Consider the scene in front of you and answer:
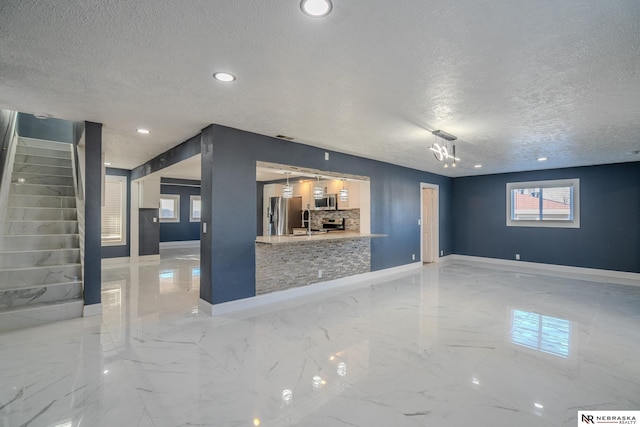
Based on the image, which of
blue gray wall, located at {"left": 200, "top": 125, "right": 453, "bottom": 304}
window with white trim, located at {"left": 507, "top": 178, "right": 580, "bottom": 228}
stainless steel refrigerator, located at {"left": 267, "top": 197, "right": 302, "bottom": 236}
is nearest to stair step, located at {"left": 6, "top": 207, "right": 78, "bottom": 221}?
blue gray wall, located at {"left": 200, "top": 125, "right": 453, "bottom": 304}

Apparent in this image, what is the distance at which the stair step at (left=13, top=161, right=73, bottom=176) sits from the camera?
542 centimetres

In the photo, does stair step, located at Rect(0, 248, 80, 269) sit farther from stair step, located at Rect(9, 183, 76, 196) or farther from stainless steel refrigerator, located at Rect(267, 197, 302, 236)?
stainless steel refrigerator, located at Rect(267, 197, 302, 236)

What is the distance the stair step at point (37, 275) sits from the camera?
12.5ft

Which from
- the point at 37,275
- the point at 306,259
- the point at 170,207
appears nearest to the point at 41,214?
the point at 37,275

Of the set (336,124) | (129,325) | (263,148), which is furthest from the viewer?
(263,148)

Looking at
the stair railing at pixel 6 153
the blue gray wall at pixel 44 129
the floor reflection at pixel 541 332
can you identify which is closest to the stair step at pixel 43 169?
the stair railing at pixel 6 153

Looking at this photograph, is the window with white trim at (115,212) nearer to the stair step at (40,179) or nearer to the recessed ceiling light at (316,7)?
the stair step at (40,179)

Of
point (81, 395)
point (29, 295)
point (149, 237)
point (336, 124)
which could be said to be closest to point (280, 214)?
point (149, 237)

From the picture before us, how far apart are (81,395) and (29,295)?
248 centimetres

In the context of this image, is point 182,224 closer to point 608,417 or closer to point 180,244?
point 180,244

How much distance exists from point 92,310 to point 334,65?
4.22 meters

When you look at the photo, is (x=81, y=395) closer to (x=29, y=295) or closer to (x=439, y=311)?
(x=29, y=295)

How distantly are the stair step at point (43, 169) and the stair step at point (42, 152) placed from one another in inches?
14.9

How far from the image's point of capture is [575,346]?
308 centimetres
